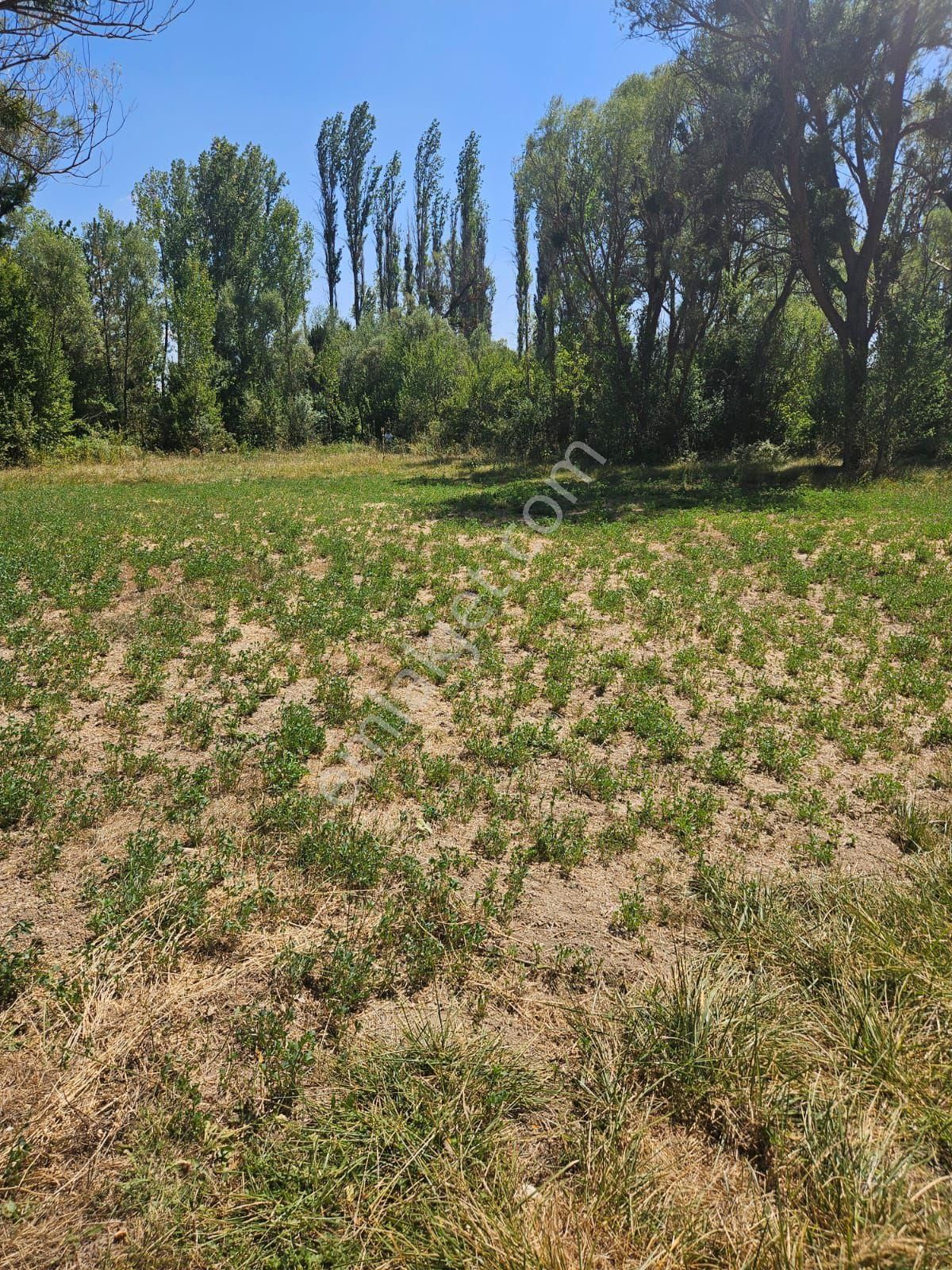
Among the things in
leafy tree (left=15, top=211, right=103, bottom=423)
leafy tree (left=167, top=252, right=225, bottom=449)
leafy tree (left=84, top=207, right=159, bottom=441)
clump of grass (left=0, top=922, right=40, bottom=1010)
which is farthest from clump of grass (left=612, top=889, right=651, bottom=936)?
leafy tree (left=84, top=207, right=159, bottom=441)

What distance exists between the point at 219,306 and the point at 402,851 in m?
40.9

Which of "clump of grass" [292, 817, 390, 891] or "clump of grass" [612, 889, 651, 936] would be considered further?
"clump of grass" [292, 817, 390, 891]

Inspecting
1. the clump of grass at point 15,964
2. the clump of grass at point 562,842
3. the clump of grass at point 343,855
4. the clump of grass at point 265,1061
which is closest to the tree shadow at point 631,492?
the clump of grass at point 562,842

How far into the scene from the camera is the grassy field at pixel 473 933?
2.40 meters

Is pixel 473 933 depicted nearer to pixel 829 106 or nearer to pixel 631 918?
pixel 631 918

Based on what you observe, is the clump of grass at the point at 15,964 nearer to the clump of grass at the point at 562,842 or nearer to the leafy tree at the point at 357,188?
the clump of grass at the point at 562,842

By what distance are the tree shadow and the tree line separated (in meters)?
2.27

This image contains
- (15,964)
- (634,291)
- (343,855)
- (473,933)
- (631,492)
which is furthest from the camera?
(634,291)

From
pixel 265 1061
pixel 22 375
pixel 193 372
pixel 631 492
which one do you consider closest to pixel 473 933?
pixel 265 1061

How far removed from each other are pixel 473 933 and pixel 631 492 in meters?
15.6

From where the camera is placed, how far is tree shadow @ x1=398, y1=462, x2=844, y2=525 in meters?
15.3

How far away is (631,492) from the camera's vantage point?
59.0 feet

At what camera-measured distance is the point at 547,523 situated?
14.3 meters

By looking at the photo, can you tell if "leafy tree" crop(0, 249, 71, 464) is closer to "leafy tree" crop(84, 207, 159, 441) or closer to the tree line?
the tree line
